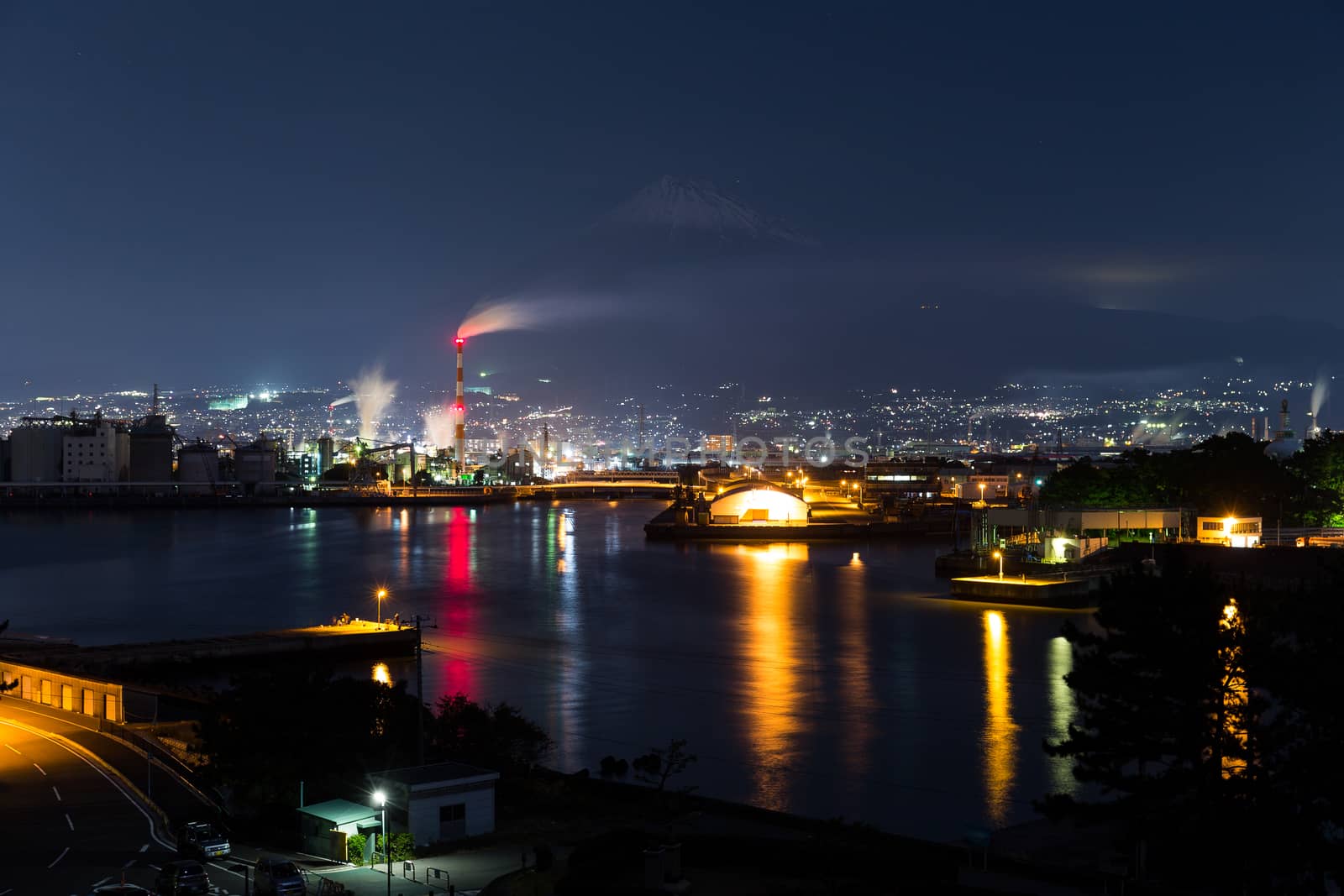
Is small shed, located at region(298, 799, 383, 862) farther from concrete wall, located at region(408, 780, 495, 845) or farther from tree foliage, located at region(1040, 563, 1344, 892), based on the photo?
tree foliage, located at region(1040, 563, 1344, 892)

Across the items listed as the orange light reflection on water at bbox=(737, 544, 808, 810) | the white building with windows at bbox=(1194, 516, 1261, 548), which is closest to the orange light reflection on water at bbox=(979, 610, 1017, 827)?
the orange light reflection on water at bbox=(737, 544, 808, 810)

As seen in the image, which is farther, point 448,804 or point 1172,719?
point 448,804

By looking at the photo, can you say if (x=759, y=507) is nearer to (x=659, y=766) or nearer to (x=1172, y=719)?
(x=659, y=766)

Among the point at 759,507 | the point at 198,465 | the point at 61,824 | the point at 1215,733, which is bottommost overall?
the point at 61,824

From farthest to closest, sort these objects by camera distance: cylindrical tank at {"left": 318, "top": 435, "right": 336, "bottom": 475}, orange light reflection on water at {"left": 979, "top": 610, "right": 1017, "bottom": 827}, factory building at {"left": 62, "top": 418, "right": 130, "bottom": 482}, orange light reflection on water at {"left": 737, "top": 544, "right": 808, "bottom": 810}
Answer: cylindrical tank at {"left": 318, "top": 435, "right": 336, "bottom": 475}, factory building at {"left": 62, "top": 418, "right": 130, "bottom": 482}, orange light reflection on water at {"left": 737, "top": 544, "right": 808, "bottom": 810}, orange light reflection on water at {"left": 979, "top": 610, "right": 1017, "bottom": 827}

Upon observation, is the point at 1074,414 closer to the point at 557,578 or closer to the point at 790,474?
the point at 790,474

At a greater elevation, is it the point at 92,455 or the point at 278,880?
the point at 92,455

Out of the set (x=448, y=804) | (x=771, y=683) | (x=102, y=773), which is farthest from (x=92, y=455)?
(x=448, y=804)

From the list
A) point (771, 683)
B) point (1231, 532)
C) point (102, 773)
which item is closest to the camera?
point (102, 773)
